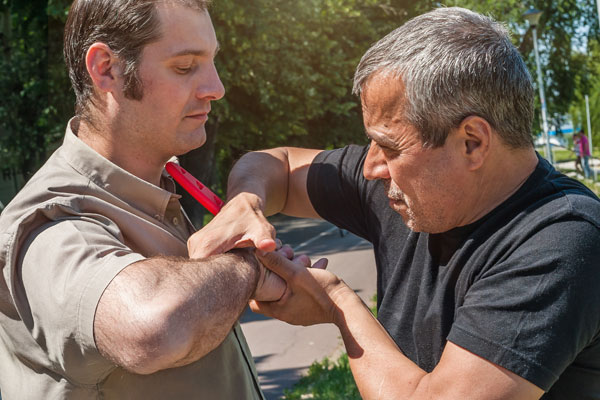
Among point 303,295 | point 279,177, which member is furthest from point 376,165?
point 279,177

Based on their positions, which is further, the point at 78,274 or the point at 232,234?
the point at 232,234

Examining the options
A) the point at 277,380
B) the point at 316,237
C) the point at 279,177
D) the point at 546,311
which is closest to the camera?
the point at 546,311

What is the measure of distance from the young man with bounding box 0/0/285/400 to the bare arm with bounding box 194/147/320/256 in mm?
51

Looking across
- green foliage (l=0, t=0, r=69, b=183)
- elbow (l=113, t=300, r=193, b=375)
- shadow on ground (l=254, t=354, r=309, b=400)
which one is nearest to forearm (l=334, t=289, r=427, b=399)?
elbow (l=113, t=300, r=193, b=375)

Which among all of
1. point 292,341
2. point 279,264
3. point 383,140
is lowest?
point 292,341

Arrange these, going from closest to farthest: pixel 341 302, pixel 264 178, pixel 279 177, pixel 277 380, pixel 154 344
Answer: pixel 154 344, pixel 341 302, pixel 264 178, pixel 279 177, pixel 277 380

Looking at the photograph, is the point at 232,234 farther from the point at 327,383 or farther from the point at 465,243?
the point at 327,383

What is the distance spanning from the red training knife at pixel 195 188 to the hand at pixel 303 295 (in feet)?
0.97

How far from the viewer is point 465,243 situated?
79.7 inches

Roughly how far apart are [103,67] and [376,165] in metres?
0.89

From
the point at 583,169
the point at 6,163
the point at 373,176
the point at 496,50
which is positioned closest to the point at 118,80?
the point at 373,176

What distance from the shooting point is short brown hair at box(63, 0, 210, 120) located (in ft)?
6.28

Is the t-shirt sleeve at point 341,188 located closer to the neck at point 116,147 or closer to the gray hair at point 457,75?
the gray hair at point 457,75

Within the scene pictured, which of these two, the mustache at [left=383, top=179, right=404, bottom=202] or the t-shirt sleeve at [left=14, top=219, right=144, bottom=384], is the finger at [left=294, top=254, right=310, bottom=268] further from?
the t-shirt sleeve at [left=14, top=219, right=144, bottom=384]
